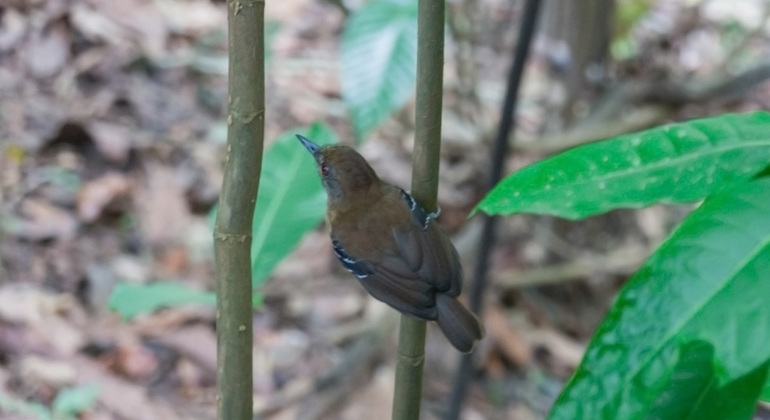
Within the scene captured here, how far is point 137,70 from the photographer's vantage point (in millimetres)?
3732

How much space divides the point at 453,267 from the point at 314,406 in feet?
4.64

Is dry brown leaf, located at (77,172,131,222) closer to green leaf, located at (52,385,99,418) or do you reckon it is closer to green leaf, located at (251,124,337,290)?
green leaf, located at (52,385,99,418)

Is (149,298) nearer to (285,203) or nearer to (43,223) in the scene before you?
(285,203)

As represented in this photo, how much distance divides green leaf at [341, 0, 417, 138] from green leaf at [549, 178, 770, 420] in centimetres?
118

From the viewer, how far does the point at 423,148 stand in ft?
2.79

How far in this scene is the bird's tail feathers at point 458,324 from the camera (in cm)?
105

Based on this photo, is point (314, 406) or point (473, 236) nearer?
point (314, 406)

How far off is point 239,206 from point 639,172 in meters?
0.35

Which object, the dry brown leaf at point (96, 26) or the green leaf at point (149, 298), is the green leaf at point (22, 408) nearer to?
the green leaf at point (149, 298)

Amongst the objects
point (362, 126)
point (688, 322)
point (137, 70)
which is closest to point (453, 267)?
point (688, 322)

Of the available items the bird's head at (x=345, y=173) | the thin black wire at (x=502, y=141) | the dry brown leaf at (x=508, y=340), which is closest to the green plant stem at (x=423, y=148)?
the bird's head at (x=345, y=173)

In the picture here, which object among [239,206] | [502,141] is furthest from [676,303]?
[502,141]

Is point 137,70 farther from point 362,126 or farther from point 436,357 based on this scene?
point 362,126

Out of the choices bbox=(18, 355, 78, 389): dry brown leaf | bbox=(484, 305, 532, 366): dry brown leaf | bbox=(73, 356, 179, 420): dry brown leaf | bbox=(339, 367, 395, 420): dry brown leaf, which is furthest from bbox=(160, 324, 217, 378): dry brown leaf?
bbox=(484, 305, 532, 366): dry brown leaf
